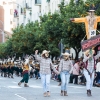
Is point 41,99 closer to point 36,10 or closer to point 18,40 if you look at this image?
point 18,40

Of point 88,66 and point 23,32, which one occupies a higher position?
point 23,32

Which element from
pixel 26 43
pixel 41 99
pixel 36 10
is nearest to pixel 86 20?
pixel 41 99

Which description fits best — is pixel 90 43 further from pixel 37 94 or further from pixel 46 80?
pixel 37 94

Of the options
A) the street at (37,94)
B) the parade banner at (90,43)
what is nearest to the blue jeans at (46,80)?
the street at (37,94)

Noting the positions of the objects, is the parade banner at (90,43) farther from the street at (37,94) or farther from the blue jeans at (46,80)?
the street at (37,94)

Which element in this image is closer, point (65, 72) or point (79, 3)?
point (65, 72)

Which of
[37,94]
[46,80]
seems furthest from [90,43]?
[37,94]

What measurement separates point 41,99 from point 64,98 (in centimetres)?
95

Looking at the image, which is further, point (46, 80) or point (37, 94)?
point (37, 94)

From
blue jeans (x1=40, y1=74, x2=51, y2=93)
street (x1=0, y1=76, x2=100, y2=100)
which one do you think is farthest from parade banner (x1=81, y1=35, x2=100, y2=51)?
street (x1=0, y1=76, x2=100, y2=100)

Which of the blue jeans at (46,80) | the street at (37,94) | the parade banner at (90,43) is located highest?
Answer: the parade banner at (90,43)

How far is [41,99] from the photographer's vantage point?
1852cm

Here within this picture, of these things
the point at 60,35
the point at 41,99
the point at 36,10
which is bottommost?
the point at 41,99

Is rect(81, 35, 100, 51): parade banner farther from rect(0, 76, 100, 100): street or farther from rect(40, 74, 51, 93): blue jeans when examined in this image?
rect(0, 76, 100, 100): street
